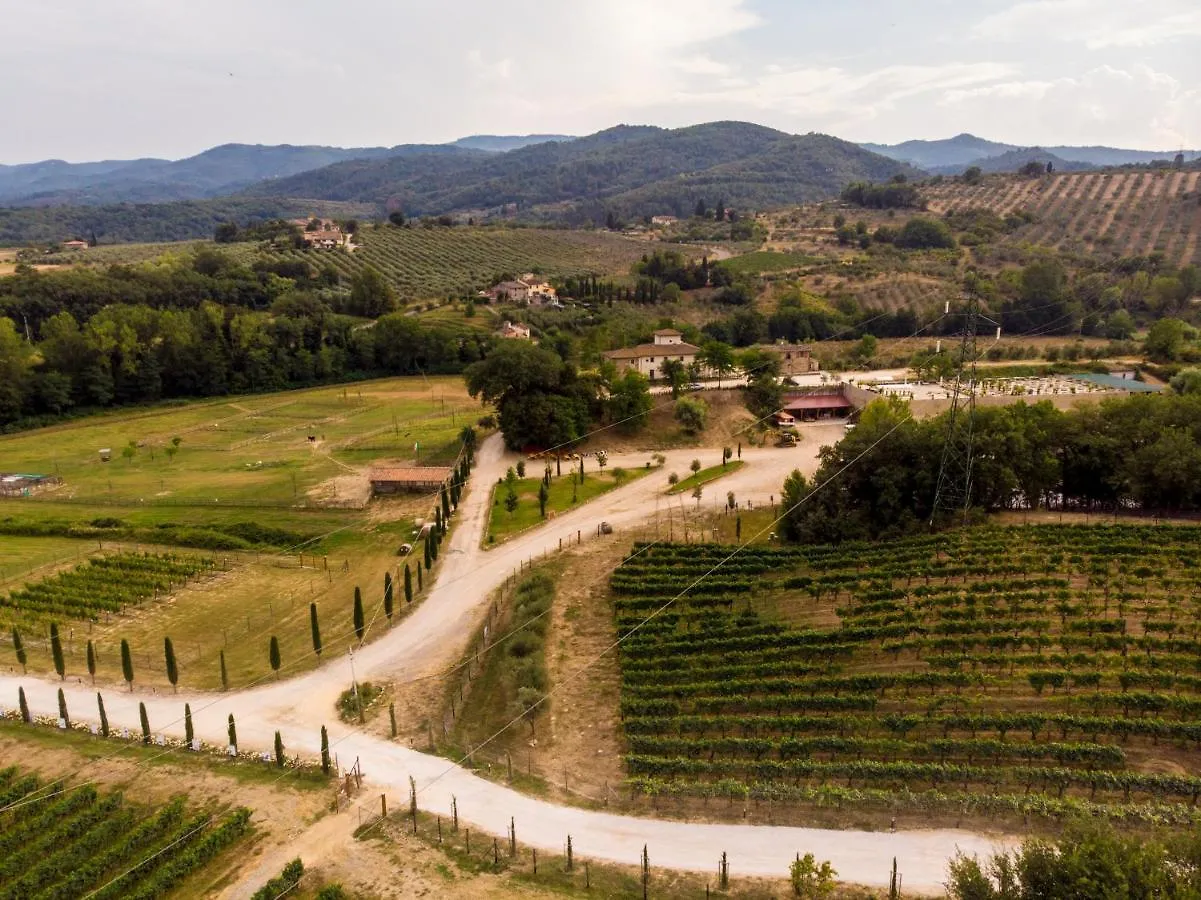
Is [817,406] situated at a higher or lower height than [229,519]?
higher

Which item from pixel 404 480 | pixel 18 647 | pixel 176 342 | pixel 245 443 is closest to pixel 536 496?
pixel 404 480

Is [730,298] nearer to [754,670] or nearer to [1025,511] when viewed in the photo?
[1025,511]

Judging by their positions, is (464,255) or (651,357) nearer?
(651,357)

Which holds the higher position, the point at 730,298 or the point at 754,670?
the point at 730,298

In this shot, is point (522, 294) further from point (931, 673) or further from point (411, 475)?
point (931, 673)

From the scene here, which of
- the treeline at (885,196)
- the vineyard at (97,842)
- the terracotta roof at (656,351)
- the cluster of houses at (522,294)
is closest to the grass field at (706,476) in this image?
the terracotta roof at (656,351)

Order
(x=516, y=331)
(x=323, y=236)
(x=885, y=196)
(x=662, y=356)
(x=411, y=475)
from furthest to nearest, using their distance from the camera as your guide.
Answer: (x=885, y=196) < (x=323, y=236) < (x=516, y=331) < (x=662, y=356) < (x=411, y=475)

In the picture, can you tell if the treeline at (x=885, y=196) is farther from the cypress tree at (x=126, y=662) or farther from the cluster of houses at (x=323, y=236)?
the cypress tree at (x=126, y=662)

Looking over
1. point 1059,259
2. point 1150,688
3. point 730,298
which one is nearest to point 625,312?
point 730,298

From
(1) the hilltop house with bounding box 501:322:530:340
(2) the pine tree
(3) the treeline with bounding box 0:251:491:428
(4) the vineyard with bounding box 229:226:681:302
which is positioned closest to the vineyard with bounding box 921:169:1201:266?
(4) the vineyard with bounding box 229:226:681:302
